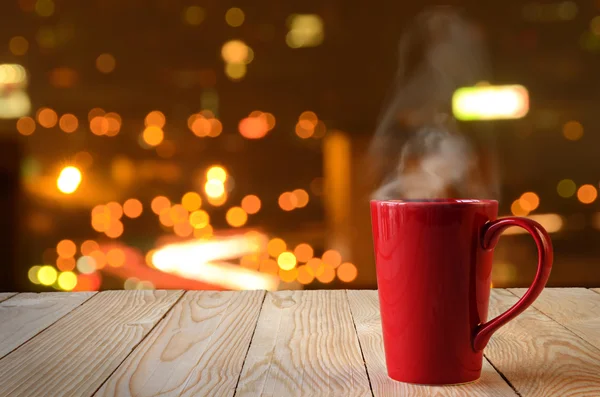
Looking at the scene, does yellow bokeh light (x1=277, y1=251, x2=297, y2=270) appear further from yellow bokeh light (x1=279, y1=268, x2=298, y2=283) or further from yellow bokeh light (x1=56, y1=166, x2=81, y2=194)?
yellow bokeh light (x1=56, y1=166, x2=81, y2=194)

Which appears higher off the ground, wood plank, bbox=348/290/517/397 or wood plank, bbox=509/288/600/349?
wood plank, bbox=348/290/517/397

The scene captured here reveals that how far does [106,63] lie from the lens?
1050 mm

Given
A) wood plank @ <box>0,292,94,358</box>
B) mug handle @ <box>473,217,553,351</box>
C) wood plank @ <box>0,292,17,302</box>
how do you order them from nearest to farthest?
mug handle @ <box>473,217,553,351</box>, wood plank @ <box>0,292,94,358</box>, wood plank @ <box>0,292,17,302</box>

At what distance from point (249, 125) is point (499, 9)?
0.45 m

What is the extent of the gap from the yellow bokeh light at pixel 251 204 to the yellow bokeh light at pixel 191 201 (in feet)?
0.25

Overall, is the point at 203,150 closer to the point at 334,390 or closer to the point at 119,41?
the point at 119,41

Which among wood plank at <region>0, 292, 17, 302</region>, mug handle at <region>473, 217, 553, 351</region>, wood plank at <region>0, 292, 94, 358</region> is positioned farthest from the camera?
wood plank at <region>0, 292, 17, 302</region>

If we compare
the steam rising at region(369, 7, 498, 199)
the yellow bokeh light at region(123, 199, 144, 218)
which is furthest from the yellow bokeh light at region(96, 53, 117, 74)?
the steam rising at region(369, 7, 498, 199)

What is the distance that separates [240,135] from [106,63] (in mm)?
255

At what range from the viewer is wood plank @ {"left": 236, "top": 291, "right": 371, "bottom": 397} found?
56 centimetres

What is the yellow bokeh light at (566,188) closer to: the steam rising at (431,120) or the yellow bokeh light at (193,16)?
the steam rising at (431,120)

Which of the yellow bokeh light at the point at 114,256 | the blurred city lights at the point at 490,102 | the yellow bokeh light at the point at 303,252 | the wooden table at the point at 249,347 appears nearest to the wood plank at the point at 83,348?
the wooden table at the point at 249,347

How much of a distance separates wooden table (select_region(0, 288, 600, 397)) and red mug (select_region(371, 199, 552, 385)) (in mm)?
25

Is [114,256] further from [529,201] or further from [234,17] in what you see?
[529,201]
